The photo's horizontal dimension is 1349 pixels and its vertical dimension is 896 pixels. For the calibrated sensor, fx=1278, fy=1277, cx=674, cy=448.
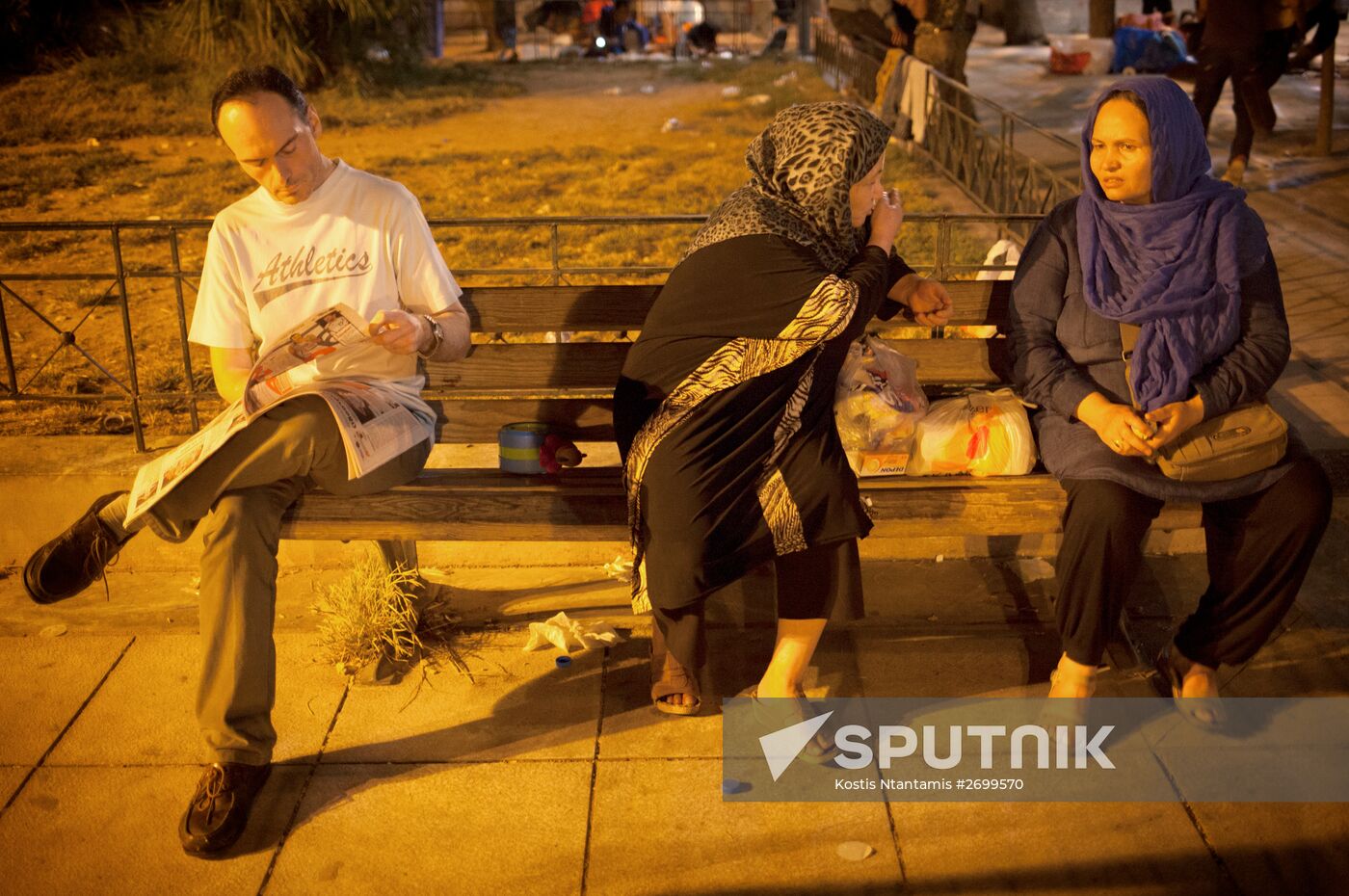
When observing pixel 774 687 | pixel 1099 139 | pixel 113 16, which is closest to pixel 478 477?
pixel 774 687

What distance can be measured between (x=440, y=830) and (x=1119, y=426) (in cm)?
209

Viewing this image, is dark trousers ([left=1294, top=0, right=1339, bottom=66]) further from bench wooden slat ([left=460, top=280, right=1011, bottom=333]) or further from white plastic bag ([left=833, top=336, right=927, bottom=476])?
white plastic bag ([left=833, top=336, right=927, bottom=476])

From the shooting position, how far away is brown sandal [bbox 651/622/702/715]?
3670 millimetres

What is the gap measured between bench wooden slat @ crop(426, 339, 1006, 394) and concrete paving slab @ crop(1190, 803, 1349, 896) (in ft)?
5.04

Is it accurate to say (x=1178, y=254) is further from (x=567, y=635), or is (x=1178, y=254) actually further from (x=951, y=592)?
(x=567, y=635)

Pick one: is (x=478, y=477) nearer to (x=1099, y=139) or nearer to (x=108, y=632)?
(x=108, y=632)

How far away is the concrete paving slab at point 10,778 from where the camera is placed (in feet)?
11.1

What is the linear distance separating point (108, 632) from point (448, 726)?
4.33ft

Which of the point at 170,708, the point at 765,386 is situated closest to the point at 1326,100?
the point at 765,386

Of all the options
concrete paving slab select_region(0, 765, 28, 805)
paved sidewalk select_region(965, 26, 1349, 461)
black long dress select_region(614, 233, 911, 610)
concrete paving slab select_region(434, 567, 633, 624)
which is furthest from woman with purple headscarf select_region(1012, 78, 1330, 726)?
concrete paving slab select_region(0, 765, 28, 805)

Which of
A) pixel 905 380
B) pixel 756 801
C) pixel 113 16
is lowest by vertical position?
pixel 756 801

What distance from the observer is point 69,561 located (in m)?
3.53

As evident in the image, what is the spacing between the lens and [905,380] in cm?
384

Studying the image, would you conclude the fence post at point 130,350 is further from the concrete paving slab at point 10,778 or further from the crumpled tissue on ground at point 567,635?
the crumpled tissue on ground at point 567,635
